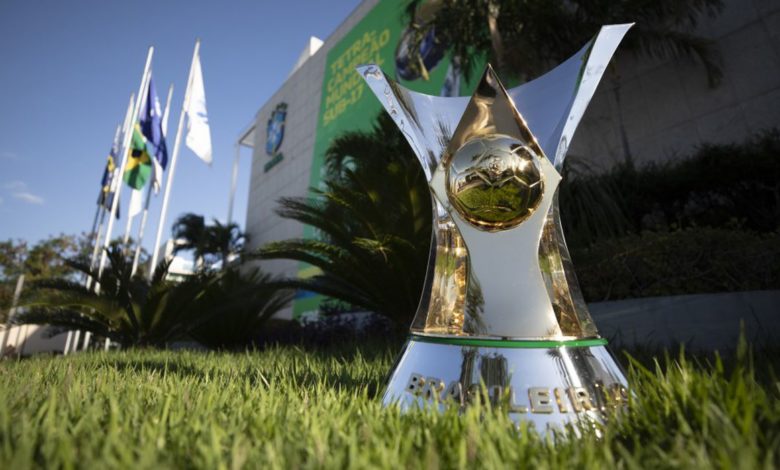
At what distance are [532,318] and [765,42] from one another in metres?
9.67

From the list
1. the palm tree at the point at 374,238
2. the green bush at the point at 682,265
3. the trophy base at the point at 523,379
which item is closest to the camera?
the trophy base at the point at 523,379

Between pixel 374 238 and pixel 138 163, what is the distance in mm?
10255

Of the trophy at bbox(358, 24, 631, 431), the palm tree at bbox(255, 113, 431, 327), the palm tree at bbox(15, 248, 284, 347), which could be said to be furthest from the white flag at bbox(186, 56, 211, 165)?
the trophy at bbox(358, 24, 631, 431)

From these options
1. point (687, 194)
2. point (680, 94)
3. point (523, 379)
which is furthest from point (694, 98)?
point (523, 379)

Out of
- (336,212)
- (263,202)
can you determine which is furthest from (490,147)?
(263,202)

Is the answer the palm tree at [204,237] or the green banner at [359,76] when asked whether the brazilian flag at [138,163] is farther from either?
the palm tree at [204,237]

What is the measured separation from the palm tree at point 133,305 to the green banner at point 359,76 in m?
8.90

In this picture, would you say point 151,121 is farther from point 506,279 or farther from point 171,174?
point 506,279

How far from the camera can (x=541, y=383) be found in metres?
1.17

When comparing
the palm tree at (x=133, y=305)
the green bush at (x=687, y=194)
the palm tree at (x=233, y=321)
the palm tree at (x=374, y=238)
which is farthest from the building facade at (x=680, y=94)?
the palm tree at (x=374, y=238)

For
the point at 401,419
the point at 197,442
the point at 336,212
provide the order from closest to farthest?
the point at 197,442
the point at 401,419
the point at 336,212

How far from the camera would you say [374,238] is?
184 inches

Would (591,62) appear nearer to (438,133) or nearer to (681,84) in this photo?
(438,133)

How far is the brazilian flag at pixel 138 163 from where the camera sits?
1162 centimetres
